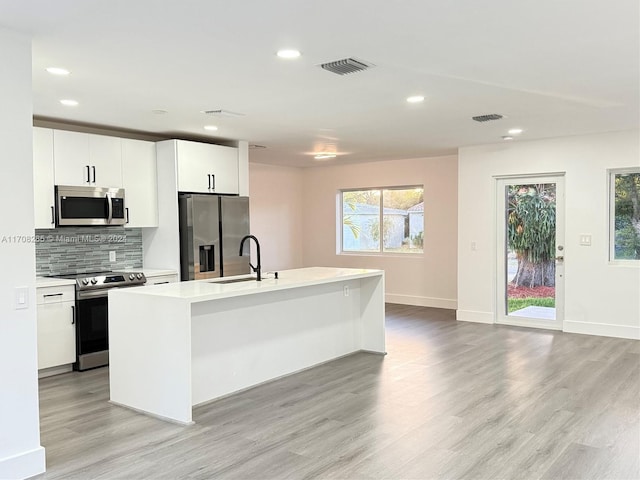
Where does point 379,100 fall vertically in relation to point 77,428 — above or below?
above

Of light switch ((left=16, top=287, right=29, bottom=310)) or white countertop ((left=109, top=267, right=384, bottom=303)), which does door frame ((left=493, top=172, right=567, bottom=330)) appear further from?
light switch ((left=16, top=287, right=29, bottom=310))

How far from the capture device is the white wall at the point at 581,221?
642cm

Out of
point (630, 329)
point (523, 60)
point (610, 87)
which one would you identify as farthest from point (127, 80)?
point (630, 329)

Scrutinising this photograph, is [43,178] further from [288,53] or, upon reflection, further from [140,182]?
[288,53]

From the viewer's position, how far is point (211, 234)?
20.8ft

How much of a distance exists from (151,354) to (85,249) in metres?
2.45

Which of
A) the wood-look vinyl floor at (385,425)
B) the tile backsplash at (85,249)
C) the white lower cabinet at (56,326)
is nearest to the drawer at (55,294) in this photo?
the white lower cabinet at (56,326)

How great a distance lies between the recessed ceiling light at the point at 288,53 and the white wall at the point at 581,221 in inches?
181

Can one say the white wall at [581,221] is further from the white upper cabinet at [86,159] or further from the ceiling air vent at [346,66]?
the white upper cabinet at [86,159]

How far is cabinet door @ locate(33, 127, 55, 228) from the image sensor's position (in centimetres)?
→ 516

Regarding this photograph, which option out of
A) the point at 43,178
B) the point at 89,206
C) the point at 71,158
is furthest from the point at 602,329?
the point at 43,178

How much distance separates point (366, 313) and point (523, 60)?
10.2 ft

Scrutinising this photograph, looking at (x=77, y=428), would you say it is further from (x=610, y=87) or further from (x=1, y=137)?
(x=610, y=87)

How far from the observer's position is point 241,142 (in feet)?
22.5
